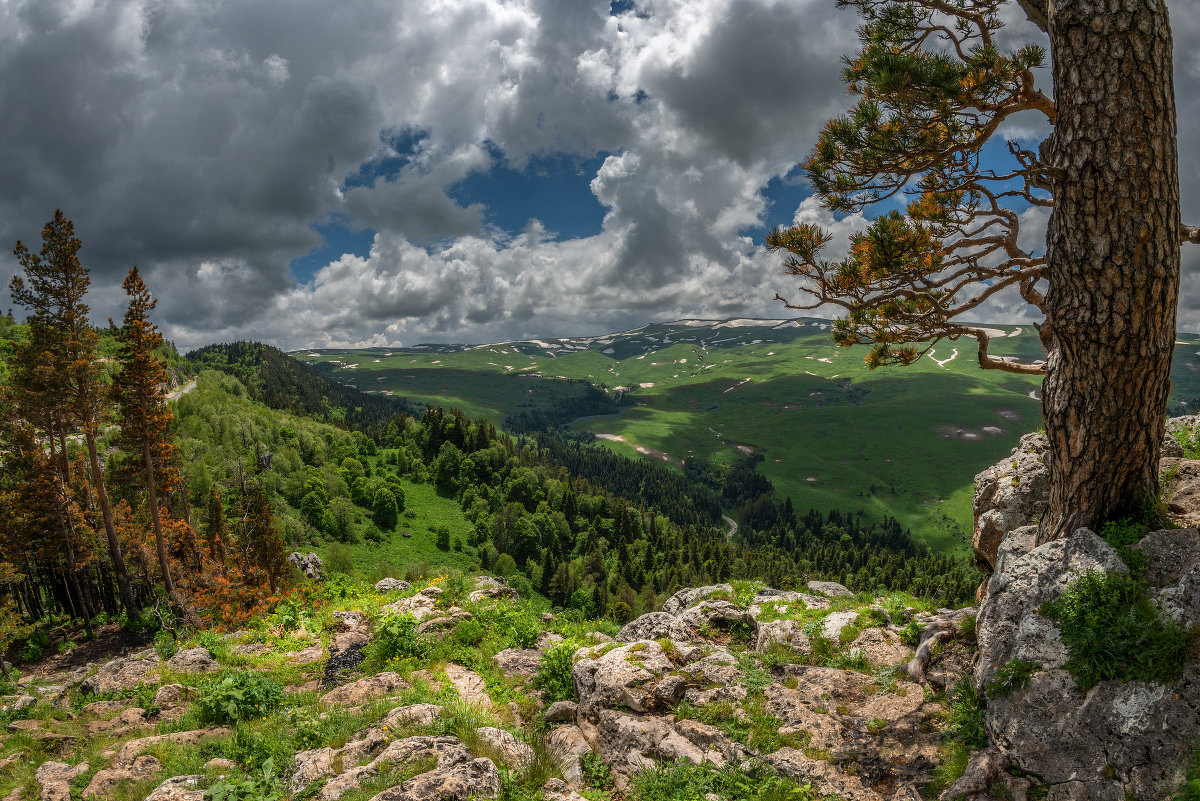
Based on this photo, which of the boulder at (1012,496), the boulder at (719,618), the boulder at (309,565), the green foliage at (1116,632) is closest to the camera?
the green foliage at (1116,632)

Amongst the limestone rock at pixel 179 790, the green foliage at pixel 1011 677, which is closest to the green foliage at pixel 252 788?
the limestone rock at pixel 179 790

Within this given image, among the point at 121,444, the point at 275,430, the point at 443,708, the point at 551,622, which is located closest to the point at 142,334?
the point at 121,444

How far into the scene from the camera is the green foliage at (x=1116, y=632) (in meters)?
6.30

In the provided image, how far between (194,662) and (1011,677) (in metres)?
20.3

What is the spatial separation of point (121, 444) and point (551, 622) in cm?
2829

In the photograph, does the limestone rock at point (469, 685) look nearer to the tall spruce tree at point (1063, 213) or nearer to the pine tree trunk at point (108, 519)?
the tall spruce tree at point (1063, 213)

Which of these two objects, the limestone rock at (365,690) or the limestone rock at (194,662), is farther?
the limestone rock at (194,662)

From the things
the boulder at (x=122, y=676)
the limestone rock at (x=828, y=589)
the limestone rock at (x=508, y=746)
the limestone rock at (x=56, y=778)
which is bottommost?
the limestone rock at (x=828, y=589)

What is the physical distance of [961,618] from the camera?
10.7 m

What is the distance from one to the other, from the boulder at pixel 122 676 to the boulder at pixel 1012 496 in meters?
23.0

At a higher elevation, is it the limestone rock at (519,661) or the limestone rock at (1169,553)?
the limestone rock at (1169,553)

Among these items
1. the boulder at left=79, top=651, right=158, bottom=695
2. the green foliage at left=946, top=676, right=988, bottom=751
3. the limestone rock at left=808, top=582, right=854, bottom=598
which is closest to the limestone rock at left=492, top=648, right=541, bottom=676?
the green foliage at left=946, top=676, right=988, bottom=751

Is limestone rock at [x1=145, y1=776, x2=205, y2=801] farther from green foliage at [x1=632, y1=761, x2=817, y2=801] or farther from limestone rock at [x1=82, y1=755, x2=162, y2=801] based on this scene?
green foliage at [x1=632, y1=761, x2=817, y2=801]

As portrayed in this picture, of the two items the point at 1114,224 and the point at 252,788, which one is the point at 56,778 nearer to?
the point at 252,788
